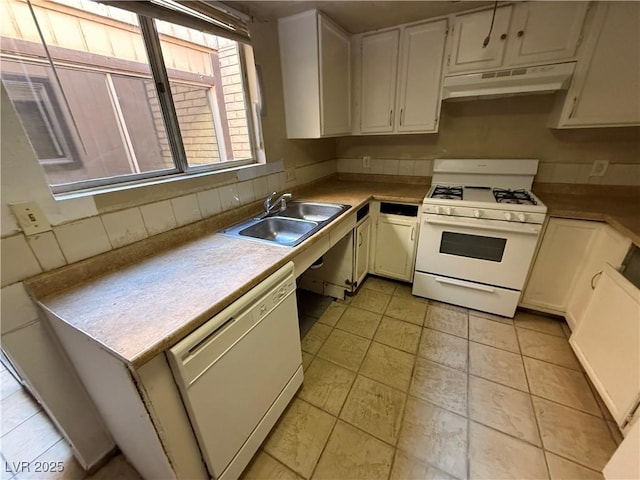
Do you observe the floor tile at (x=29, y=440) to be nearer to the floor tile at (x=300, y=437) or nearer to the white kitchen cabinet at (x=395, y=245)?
the floor tile at (x=300, y=437)

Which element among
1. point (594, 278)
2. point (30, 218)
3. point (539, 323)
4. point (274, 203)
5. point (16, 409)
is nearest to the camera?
point (30, 218)

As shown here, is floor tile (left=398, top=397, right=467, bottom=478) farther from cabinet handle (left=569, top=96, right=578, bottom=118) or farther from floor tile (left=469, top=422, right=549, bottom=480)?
cabinet handle (left=569, top=96, right=578, bottom=118)

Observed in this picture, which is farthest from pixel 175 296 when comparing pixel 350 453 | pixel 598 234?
pixel 598 234

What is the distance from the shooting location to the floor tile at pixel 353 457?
1146 millimetres

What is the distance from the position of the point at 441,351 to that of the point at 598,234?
3.99ft

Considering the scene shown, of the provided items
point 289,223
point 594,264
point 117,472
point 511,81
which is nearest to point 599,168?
point 594,264

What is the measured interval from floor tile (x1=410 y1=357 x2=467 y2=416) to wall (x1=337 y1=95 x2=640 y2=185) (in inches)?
66.0

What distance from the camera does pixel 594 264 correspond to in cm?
163

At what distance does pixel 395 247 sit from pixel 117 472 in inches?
84.8

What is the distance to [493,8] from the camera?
164cm

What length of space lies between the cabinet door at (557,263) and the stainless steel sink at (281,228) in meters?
1.61

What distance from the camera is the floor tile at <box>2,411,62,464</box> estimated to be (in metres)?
1.26

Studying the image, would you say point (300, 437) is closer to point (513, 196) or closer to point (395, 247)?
point (395, 247)

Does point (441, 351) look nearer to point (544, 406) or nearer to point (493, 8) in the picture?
point (544, 406)
